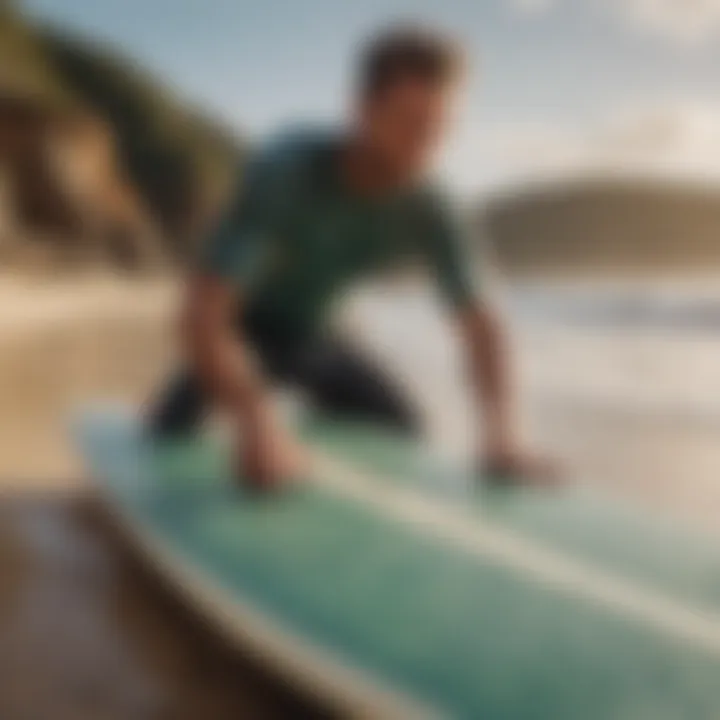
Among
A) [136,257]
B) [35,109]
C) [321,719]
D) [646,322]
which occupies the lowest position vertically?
[321,719]

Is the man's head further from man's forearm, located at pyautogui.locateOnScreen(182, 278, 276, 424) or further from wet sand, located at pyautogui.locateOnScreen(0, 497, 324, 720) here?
wet sand, located at pyautogui.locateOnScreen(0, 497, 324, 720)

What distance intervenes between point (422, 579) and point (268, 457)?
197mm

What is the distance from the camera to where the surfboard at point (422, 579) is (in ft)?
2.34

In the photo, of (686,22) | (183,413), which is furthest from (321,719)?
(686,22)

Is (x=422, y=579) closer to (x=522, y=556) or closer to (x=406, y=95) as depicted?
(x=522, y=556)

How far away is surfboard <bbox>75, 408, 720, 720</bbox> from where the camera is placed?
714 millimetres

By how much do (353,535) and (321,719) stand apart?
0.16m

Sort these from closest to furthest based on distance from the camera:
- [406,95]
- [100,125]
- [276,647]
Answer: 1. [276,647]
2. [406,95]
3. [100,125]

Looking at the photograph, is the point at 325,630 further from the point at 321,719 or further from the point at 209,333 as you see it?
the point at 209,333

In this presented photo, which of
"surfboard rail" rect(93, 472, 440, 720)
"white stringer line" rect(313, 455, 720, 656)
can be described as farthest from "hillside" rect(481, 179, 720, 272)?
"surfboard rail" rect(93, 472, 440, 720)

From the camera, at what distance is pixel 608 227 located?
39.5 inches

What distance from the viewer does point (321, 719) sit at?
0.81 m

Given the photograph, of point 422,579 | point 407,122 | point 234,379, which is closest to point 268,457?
point 234,379

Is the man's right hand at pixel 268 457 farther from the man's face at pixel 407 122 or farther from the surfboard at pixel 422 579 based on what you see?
the man's face at pixel 407 122
